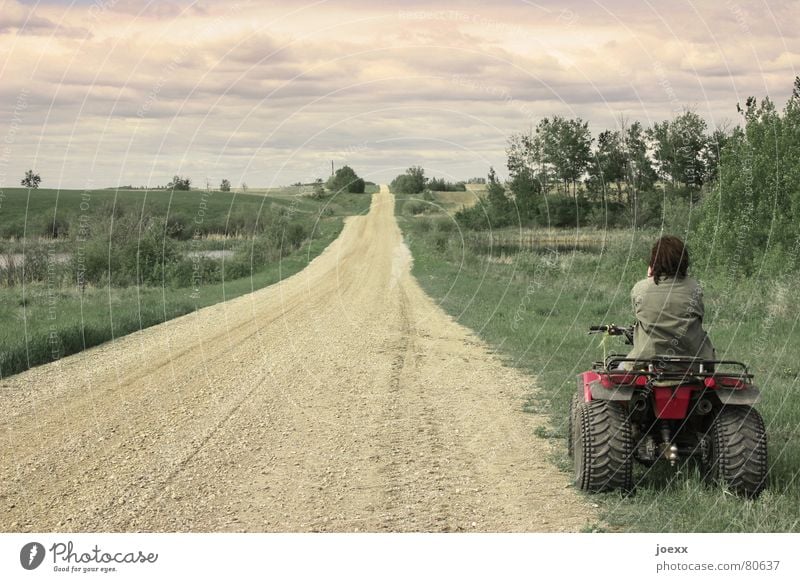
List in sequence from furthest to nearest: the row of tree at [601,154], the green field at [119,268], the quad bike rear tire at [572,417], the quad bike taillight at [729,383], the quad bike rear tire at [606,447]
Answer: the row of tree at [601,154]
the green field at [119,268]
the quad bike rear tire at [572,417]
the quad bike rear tire at [606,447]
the quad bike taillight at [729,383]

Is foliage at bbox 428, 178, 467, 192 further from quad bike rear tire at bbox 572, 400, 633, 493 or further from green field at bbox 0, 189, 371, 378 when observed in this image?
quad bike rear tire at bbox 572, 400, 633, 493

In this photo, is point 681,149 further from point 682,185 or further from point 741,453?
point 741,453

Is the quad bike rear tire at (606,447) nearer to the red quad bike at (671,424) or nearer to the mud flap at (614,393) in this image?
the red quad bike at (671,424)

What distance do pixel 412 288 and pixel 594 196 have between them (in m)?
22.7

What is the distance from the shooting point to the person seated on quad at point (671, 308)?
665 cm

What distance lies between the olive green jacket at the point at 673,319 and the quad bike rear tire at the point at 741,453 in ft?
1.85

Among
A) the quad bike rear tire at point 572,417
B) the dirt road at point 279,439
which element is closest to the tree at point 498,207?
the dirt road at point 279,439

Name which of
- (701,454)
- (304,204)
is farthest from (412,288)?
(304,204)
